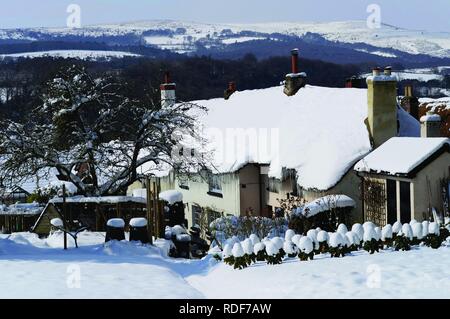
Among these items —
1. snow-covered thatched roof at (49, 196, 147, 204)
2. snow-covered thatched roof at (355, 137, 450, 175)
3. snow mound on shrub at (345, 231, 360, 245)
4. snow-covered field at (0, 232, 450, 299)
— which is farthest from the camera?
snow-covered thatched roof at (49, 196, 147, 204)

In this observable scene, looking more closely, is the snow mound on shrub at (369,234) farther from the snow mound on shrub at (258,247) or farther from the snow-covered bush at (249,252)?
the snow-covered bush at (249,252)

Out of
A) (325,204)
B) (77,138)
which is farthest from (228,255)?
(77,138)

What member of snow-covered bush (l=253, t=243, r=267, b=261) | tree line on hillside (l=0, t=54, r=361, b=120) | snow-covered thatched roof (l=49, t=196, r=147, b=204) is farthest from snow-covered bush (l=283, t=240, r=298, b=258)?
tree line on hillside (l=0, t=54, r=361, b=120)

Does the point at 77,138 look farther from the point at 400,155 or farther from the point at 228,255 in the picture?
the point at 228,255

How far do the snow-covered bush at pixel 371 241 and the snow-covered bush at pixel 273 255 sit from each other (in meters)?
1.89

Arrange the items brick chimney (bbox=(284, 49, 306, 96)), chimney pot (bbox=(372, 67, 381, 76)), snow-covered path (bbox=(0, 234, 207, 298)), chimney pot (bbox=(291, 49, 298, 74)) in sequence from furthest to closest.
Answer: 1. brick chimney (bbox=(284, 49, 306, 96))
2. chimney pot (bbox=(291, 49, 298, 74))
3. chimney pot (bbox=(372, 67, 381, 76))
4. snow-covered path (bbox=(0, 234, 207, 298))

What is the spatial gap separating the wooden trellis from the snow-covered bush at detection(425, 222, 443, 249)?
19.9 ft

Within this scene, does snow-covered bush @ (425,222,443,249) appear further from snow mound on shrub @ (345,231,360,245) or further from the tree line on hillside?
the tree line on hillside

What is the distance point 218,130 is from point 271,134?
3.88 m

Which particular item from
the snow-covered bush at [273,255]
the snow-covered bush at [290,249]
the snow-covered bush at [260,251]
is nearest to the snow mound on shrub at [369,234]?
the snow-covered bush at [290,249]

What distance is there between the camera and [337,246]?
15.8 metres

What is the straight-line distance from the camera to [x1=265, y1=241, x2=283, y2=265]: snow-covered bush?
1566 centimetres

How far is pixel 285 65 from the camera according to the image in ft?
373
